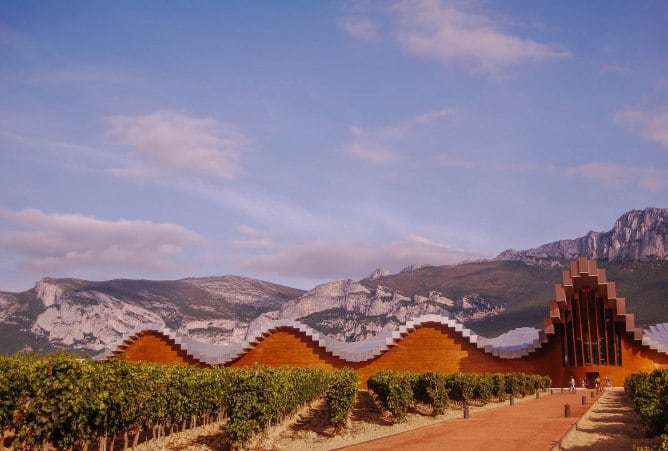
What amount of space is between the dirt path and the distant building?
74.4 feet

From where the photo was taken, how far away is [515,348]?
58969 millimetres

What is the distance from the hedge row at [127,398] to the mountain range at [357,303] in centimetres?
10520

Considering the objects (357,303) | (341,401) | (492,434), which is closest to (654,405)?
(492,434)

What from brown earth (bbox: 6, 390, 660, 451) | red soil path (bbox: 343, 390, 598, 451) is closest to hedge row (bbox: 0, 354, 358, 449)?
brown earth (bbox: 6, 390, 660, 451)

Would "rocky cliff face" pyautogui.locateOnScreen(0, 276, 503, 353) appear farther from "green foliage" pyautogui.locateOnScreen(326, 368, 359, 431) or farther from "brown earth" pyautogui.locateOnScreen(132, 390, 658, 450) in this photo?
"green foliage" pyautogui.locateOnScreen(326, 368, 359, 431)

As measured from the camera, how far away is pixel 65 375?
19469 mm

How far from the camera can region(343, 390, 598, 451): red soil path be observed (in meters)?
21.5

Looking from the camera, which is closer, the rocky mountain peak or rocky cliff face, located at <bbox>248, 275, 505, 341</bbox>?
rocky cliff face, located at <bbox>248, 275, 505, 341</bbox>

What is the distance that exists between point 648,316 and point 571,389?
221 ft

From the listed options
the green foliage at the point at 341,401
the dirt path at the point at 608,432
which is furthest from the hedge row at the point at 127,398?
the dirt path at the point at 608,432

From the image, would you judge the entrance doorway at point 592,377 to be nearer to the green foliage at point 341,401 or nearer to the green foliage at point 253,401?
the green foliage at point 341,401

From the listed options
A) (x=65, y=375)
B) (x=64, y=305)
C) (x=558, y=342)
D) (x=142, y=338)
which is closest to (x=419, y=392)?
(x=65, y=375)

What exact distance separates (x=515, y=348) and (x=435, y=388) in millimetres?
28263

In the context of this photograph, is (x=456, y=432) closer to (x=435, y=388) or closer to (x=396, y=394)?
(x=396, y=394)
